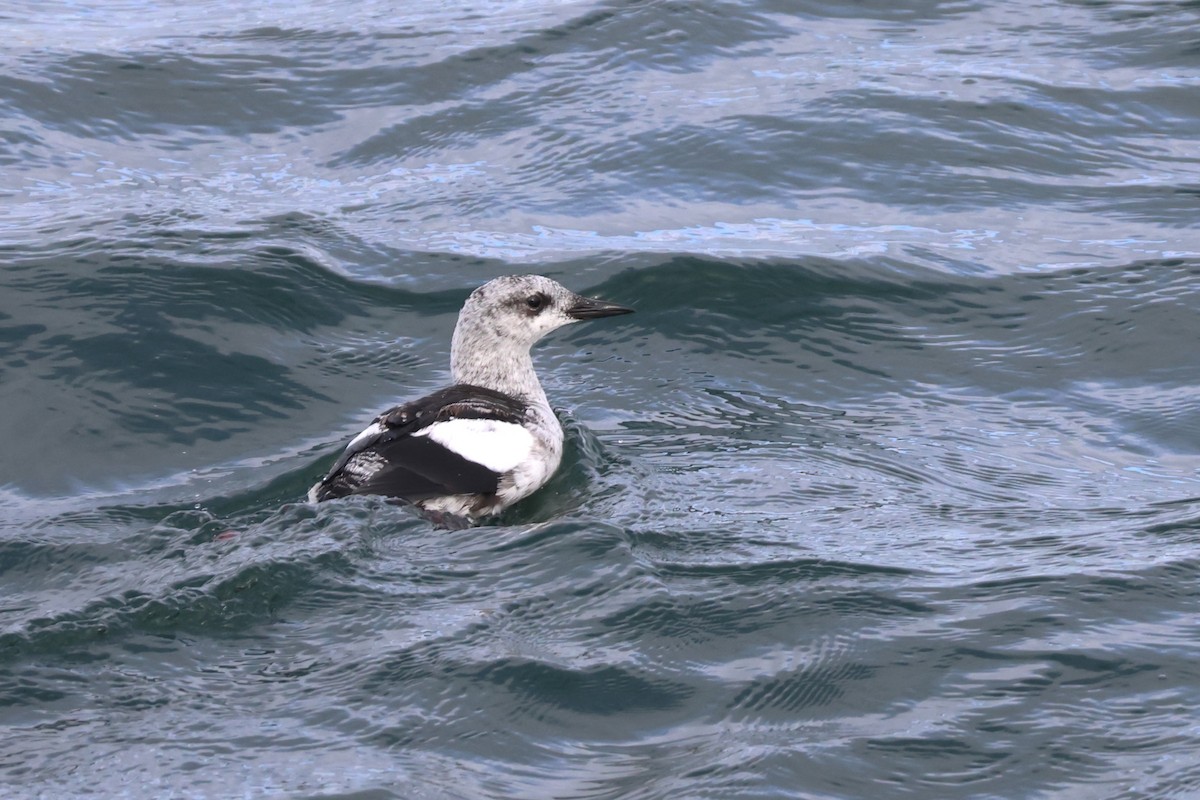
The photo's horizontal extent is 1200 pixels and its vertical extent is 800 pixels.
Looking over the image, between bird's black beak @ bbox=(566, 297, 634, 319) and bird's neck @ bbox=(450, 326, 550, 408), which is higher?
bird's black beak @ bbox=(566, 297, 634, 319)

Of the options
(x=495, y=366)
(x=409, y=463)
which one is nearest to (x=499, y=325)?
(x=495, y=366)

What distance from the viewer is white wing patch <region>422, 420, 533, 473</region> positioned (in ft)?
22.3

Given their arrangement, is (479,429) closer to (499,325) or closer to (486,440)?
(486,440)

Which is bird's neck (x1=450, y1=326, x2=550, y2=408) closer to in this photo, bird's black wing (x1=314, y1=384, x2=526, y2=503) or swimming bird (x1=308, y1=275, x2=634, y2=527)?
swimming bird (x1=308, y1=275, x2=634, y2=527)

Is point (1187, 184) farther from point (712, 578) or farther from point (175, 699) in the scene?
point (175, 699)

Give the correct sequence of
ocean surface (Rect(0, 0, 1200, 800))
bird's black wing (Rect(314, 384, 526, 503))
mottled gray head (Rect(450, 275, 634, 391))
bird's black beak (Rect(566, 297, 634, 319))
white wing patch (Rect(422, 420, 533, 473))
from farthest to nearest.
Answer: bird's black beak (Rect(566, 297, 634, 319)) → mottled gray head (Rect(450, 275, 634, 391)) → white wing patch (Rect(422, 420, 533, 473)) → bird's black wing (Rect(314, 384, 526, 503)) → ocean surface (Rect(0, 0, 1200, 800))

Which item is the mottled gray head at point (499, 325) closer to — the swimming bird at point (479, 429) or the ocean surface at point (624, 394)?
the swimming bird at point (479, 429)

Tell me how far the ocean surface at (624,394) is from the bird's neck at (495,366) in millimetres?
331

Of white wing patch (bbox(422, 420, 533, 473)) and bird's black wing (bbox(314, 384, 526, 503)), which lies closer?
bird's black wing (bbox(314, 384, 526, 503))

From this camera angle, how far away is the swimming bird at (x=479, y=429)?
6.58 metres

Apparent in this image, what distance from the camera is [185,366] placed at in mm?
8320

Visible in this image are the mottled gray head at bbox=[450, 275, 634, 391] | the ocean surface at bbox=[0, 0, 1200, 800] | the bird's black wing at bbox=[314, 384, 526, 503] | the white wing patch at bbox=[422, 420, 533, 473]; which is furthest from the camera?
the mottled gray head at bbox=[450, 275, 634, 391]

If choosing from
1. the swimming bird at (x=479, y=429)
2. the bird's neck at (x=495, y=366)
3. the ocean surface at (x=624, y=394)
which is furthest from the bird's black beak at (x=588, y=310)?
the ocean surface at (x=624, y=394)

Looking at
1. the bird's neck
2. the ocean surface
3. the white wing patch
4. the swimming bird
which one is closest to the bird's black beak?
the swimming bird
